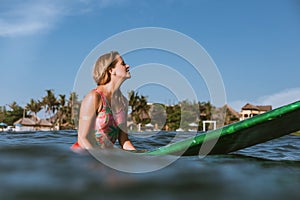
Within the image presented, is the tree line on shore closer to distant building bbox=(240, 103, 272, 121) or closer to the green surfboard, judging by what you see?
distant building bbox=(240, 103, 272, 121)

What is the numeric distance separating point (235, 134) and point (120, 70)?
3.73ft

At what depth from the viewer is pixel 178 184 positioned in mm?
1576

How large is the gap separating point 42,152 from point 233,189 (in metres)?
1.31

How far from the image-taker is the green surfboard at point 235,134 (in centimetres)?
283

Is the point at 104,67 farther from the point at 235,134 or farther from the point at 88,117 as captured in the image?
the point at 235,134

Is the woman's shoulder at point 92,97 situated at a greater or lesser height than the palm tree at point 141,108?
lesser

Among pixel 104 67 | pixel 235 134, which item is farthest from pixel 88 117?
pixel 235 134

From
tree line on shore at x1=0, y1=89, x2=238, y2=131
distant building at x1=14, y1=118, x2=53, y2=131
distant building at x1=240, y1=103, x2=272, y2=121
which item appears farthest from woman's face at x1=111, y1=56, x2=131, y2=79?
distant building at x1=240, y1=103, x2=272, y2=121

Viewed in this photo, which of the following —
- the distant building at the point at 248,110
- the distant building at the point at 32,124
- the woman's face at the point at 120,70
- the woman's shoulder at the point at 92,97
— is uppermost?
the distant building at the point at 248,110

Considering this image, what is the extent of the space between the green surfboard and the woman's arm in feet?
1.65

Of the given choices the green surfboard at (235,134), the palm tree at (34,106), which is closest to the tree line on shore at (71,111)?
the palm tree at (34,106)

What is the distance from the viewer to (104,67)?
292 cm

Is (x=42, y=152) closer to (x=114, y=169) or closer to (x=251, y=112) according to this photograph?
(x=114, y=169)

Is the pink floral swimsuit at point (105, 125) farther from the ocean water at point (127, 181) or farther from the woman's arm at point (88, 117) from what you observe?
the ocean water at point (127, 181)
